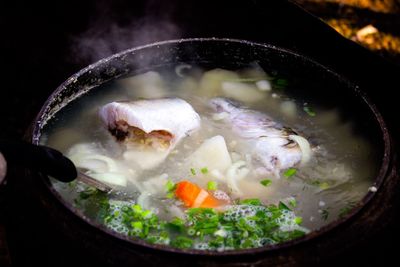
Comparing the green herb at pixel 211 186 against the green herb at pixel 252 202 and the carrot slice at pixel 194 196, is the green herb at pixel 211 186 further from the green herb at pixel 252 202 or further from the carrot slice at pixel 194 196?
the green herb at pixel 252 202

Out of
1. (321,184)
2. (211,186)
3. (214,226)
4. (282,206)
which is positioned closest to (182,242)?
(214,226)

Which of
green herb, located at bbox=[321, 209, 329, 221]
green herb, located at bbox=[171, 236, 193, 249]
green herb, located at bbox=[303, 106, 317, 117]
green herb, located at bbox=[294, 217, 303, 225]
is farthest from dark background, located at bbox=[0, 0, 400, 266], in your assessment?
green herb, located at bbox=[171, 236, 193, 249]

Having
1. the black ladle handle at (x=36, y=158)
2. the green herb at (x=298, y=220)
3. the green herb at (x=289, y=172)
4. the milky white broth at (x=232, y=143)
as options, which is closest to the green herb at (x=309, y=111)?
the milky white broth at (x=232, y=143)

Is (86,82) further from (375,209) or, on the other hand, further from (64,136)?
(375,209)

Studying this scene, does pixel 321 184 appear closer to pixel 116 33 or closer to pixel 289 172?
pixel 289 172

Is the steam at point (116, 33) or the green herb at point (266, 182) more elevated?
the steam at point (116, 33)

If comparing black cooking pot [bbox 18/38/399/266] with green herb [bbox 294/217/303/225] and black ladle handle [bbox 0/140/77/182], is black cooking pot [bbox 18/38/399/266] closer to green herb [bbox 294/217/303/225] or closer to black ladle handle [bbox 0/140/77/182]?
black ladle handle [bbox 0/140/77/182]

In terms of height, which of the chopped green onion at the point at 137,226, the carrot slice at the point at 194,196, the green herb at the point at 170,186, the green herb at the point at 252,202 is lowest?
the green herb at the point at 252,202
